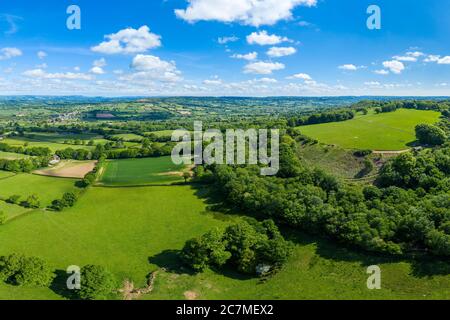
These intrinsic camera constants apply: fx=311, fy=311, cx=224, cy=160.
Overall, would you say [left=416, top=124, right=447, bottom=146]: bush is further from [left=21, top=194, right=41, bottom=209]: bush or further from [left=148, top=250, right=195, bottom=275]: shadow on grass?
[left=21, top=194, right=41, bottom=209]: bush

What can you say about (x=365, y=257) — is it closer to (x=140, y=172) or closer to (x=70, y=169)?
(x=140, y=172)

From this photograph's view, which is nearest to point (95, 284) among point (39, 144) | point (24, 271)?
point (24, 271)

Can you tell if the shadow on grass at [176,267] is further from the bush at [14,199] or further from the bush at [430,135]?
the bush at [430,135]

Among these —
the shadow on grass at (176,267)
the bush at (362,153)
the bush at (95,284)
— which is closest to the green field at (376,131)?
the bush at (362,153)

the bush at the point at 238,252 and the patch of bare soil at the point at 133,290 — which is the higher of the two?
the bush at the point at 238,252

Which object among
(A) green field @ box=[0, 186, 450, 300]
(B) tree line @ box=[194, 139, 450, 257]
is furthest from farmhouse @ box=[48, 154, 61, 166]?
(B) tree line @ box=[194, 139, 450, 257]

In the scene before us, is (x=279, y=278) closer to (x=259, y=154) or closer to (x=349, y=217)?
(x=349, y=217)
